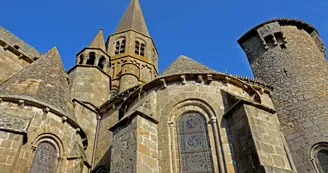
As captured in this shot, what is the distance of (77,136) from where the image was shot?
11.0m

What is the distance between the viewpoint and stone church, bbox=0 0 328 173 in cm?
802

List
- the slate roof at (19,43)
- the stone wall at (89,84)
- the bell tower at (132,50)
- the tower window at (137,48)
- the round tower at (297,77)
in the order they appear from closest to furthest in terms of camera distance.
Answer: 1. the round tower at (297,77)
2. the stone wall at (89,84)
3. the slate roof at (19,43)
4. the bell tower at (132,50)
5. the tower window at (137,48)

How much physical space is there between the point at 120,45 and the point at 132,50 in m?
1.64

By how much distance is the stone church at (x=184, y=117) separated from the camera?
26.3ft

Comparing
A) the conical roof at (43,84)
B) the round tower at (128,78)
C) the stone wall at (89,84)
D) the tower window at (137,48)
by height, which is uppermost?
the tower window at (137,48)

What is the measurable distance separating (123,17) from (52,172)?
24.7 m

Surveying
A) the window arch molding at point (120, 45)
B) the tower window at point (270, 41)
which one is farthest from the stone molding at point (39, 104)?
the window arch molding at point (120, 45)

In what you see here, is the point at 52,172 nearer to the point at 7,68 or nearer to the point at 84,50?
the point at 7,68

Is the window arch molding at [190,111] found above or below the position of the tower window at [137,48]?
below

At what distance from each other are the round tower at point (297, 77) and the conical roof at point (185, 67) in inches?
166

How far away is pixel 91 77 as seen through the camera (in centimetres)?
1695

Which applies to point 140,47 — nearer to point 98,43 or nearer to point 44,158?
point 98,43

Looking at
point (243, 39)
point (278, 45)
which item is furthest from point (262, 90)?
point (243, 39)

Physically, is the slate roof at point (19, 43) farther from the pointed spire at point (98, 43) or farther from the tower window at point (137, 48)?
the tower window at point (137, 48)
